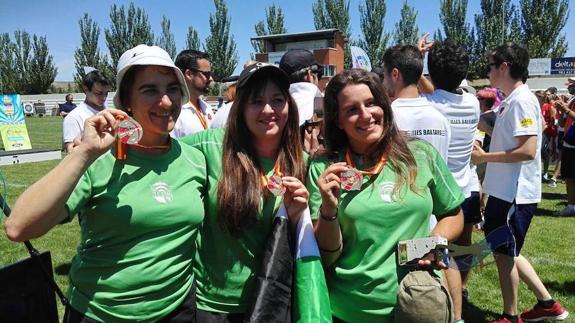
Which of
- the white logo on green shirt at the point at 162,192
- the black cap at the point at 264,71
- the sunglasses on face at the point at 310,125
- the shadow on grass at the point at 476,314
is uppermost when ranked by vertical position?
the black cap at the point at 264,71

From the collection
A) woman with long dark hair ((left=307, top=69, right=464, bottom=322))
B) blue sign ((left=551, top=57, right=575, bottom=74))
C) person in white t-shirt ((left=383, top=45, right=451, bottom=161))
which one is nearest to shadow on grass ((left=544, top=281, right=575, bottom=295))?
person in white t-shirt ((left=383, top=45, right=451, bottom=161))

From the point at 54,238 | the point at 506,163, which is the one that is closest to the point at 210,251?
the point at 506,163

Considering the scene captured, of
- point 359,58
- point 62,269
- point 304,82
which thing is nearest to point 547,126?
point 359,58

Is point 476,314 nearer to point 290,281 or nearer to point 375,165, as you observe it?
point 375,165

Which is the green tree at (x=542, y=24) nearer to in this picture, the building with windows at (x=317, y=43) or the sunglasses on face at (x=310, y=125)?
the building with windows at (x=317, y=43)

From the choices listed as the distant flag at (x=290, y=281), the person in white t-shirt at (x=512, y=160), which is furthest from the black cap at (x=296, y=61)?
the distant flag at (x=290, y=281)

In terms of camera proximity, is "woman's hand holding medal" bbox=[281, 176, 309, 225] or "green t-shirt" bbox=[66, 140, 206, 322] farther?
"woman's hand holding medal" bbox=[281, 176, 309, 225]

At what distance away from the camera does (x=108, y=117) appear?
1.81m

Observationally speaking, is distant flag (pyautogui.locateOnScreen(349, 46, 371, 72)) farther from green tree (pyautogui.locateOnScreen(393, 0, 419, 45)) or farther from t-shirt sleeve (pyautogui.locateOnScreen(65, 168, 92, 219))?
green tree (pyautogui.locateOnScreen(393, 0, 419, 45))

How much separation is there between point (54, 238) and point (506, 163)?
6147mm

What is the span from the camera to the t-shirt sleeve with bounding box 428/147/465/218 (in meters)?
2.25

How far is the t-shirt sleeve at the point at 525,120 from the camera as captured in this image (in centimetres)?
385

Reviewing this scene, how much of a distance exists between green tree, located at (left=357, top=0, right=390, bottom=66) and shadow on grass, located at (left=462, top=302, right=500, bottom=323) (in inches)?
1588

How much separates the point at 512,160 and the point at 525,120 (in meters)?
0.33
